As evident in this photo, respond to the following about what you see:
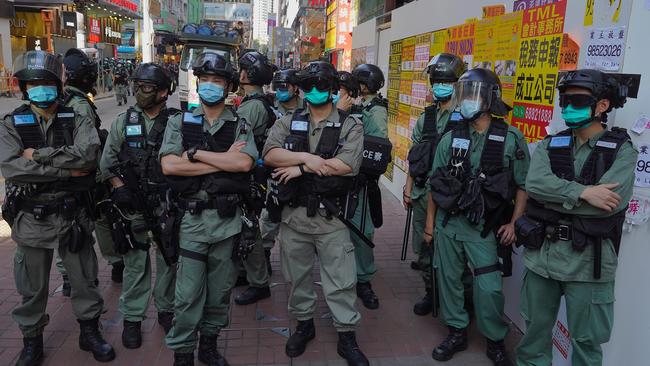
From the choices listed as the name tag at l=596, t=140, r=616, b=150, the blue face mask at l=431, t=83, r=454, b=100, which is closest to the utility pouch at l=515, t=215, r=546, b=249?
the name tag at l=596, t=140, r=616, b=150

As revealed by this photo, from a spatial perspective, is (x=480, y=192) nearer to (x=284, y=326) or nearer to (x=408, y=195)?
(x=408, y=195)

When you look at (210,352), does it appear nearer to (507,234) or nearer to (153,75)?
(153,75)

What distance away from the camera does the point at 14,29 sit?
27516 mm

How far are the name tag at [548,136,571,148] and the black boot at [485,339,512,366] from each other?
1.46m

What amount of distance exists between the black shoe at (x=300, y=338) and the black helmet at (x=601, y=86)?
2.42 meters

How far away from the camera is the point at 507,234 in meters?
3.48

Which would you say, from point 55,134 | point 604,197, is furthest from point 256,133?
point 604,197

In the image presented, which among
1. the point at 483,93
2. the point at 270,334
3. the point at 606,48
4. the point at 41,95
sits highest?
the point at 606,48

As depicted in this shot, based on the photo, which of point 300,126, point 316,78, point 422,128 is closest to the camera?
point 316,78

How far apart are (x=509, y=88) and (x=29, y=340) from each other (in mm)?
4231

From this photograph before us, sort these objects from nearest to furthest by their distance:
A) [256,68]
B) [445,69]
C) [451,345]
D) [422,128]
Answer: [451,345], [445,69], [422,128], [256,68]

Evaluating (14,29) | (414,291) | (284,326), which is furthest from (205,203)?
(14,29)

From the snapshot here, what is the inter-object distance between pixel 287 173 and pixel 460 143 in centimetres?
122

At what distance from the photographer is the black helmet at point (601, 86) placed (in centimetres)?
278
